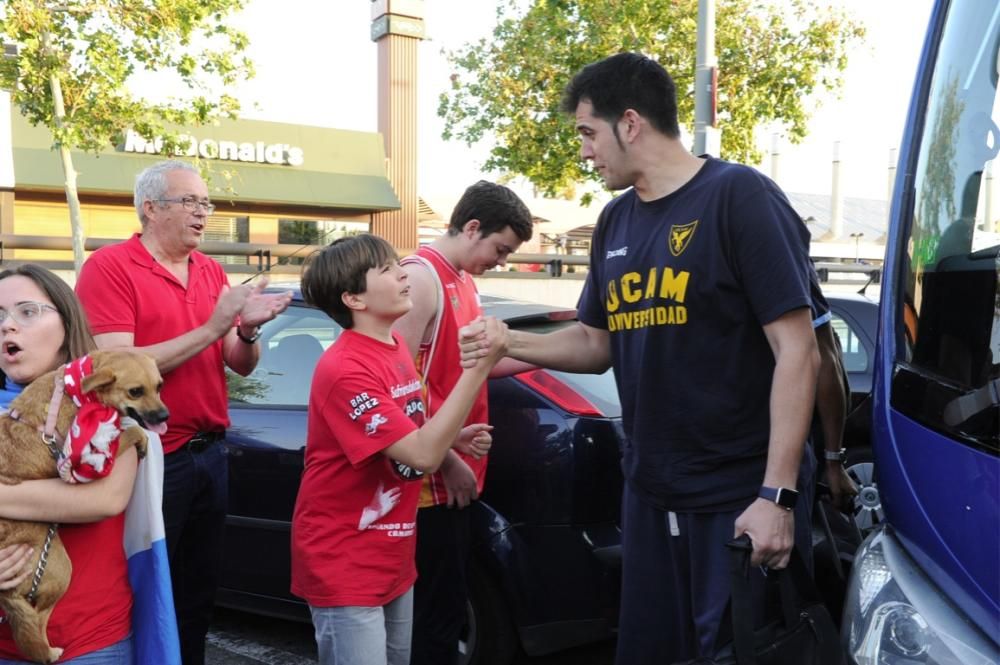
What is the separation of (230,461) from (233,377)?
51 centimetres

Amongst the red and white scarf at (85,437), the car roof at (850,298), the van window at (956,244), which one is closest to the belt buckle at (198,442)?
the red and white scarf at (85,437)

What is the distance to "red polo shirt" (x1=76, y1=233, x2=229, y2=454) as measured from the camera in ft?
10.2

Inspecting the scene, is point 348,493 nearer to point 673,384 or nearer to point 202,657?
point 673,384

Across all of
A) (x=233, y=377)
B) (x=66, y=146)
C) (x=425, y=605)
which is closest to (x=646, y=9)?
(x=66, y=146)

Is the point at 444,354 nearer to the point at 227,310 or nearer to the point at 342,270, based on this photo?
the point at 342,270

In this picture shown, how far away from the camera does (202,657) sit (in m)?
3.47

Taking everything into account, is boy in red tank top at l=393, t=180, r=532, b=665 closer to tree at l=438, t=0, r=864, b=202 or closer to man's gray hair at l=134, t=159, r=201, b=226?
man's gray hair at l=134, t=159, r=201, b=226

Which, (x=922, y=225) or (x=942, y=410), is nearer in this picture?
(x=942, y=410)

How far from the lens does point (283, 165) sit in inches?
1020

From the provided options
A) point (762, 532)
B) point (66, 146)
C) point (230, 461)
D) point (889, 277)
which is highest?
point (66, 146)

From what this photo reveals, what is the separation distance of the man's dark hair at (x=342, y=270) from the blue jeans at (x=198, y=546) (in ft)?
2.86

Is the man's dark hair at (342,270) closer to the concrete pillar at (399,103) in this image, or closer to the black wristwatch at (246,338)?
the black wristwatch at (246,338)

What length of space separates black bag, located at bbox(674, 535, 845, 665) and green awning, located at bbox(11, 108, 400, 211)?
22.0 m

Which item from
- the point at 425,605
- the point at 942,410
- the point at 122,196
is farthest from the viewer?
the point at 122,196
